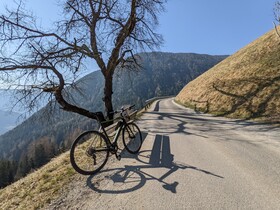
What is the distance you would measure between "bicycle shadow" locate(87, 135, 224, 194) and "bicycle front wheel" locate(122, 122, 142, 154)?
0.49 metres

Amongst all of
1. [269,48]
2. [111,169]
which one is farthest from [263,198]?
[269,48]

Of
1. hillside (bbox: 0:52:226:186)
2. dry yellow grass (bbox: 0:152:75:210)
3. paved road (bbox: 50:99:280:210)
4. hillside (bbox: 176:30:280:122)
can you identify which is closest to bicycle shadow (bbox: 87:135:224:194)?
paved road (bbox: 50:99:280:210)

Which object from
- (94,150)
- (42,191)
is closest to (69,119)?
(94,150)

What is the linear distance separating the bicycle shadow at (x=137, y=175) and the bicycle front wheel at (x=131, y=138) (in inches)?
19.3

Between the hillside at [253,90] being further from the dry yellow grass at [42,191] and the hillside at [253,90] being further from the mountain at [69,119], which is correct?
the dry yellow grass at [42,191]

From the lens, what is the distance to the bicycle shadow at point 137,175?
4.73 metres

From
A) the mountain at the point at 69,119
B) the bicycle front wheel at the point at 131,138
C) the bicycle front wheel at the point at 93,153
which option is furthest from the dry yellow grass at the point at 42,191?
the mountain at the point at 69,119

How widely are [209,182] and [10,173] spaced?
72784 mm

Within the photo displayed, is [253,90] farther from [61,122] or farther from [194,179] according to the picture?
[61,122]

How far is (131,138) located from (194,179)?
3252mm

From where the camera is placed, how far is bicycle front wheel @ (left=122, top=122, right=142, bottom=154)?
7457mm

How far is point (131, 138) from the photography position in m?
7.87

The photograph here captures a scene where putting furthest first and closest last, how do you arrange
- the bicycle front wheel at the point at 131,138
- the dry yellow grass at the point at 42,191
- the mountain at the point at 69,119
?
the mountain at the point at 69,119 → the bicycle front wheel at the point at 131,138 → the dry yellow grass at the point at 42,191

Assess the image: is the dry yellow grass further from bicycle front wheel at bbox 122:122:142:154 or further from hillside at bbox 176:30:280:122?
hillside at bbox 176:30:280:122
